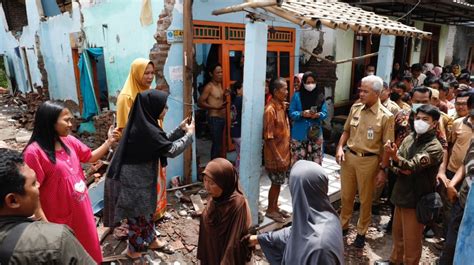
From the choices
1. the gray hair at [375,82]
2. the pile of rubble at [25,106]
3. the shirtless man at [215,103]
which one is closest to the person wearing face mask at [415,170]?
the gray hair at [375,82]

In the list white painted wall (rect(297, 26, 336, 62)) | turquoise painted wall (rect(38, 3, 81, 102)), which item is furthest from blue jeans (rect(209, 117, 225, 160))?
turquoise painted wall (rect(38, 3, 81, 102))

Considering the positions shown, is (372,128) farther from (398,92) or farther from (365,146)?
(398,92)

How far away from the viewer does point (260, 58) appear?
350 centimetres

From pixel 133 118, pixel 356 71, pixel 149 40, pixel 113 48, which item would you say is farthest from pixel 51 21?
pixel 356 71

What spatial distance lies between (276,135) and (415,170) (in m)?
1.53

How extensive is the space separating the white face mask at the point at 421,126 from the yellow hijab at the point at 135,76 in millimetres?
2733

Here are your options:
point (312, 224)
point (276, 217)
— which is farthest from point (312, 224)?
point (276, 217)

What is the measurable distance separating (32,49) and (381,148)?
38.0 feet

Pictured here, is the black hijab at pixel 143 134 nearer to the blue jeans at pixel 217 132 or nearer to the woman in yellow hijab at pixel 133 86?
the woman in yellow hijab at pixel 133 86

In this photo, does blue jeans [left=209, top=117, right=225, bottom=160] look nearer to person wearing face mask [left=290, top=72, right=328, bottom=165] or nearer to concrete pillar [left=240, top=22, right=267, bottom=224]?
person wearing face mask [left=290, top=72, right=328, bottom=165]

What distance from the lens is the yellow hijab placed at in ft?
11.1

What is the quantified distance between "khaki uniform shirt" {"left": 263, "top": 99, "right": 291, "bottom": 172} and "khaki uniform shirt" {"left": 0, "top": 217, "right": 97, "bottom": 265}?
267 cm

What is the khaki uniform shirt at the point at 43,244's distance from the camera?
1217 millimetres

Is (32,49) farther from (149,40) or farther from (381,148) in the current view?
(381,148)
